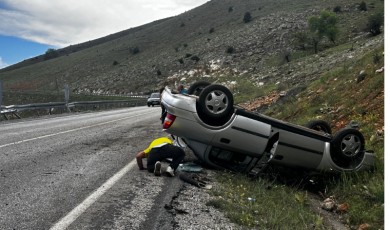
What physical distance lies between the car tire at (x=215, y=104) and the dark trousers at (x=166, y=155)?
773mm

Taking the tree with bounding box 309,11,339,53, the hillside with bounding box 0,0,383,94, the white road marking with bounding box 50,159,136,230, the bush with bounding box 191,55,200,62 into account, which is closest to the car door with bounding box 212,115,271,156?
the white road marking with bounding box 50,159,136,230

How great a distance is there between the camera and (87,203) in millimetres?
4812

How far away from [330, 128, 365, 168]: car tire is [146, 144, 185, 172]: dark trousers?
2.67 m

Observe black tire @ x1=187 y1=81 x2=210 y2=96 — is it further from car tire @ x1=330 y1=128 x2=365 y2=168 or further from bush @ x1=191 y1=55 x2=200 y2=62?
bush @ x1=191 y1=55 x2=200 y2=62

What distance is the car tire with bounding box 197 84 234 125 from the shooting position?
6.50 m

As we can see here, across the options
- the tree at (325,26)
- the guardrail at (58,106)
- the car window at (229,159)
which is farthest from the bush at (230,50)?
the car window at (229,159)

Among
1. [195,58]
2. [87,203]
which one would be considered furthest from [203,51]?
[87,203]

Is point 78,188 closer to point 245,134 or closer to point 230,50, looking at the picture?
point 245,134

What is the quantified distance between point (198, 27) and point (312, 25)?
49028 millimetres

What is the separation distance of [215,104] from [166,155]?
4.05 ft

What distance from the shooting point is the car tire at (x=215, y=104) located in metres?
6.50

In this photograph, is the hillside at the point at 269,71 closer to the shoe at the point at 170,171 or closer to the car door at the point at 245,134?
the car door at the point at 245,134

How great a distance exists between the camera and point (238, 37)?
68.2 metres

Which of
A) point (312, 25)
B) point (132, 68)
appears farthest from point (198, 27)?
point (312, 25)
